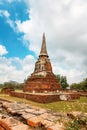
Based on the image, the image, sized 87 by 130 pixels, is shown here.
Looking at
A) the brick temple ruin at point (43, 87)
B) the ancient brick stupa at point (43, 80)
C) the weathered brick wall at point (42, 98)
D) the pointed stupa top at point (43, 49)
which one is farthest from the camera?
the pointed stupa top at point (43, 49)

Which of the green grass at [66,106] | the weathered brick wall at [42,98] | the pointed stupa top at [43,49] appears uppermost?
the pointed stupa top at [43,49]

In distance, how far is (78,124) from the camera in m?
2.55

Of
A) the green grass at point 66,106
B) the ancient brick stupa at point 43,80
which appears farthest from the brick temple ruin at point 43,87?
the green grass at point 66,106

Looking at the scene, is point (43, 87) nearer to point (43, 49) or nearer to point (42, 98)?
point (42, 98)

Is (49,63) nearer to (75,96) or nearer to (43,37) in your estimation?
(43,37)

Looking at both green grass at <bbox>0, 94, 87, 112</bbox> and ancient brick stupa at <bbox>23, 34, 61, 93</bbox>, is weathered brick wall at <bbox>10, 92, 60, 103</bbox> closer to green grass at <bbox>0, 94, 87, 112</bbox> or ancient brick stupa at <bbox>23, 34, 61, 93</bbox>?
green grass at <bbox>0, 94, 87, 112</bbox>

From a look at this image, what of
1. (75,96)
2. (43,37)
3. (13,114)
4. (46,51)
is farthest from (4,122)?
(43,37)

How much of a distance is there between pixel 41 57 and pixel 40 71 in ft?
13.7

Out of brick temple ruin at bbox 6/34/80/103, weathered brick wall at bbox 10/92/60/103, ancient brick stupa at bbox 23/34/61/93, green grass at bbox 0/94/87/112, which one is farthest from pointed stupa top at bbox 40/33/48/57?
green grass at bbox 0/94/87/112

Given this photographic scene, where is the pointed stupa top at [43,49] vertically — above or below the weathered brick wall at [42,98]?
above

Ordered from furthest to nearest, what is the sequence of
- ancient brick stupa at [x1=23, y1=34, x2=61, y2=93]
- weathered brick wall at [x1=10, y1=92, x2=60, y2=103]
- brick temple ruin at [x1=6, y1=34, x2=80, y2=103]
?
ancient brick stupa at [x1=23, y1=34, x2=61, y2=93]
brick temple ruin at [x1=6, y1=34, x2=80, y2=103]
weathered brick wall at [x1=10, y1=92, x2=60, y2=103]

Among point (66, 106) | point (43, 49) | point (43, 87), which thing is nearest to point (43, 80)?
point (43, 87)

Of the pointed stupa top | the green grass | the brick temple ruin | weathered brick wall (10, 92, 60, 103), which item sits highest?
the pointed stupa top

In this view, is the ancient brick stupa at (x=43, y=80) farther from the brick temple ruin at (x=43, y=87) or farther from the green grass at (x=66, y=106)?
the green grass at (x=66, y=106)
